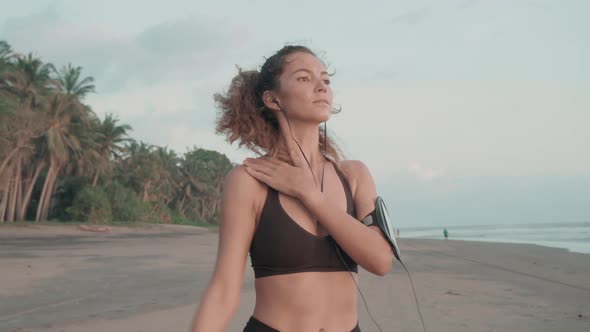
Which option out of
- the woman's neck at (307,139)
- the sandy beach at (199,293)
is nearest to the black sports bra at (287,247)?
the woman's neck at (307,139)

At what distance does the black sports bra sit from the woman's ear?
1.20 feet

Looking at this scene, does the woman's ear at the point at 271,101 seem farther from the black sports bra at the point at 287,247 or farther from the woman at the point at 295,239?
the black sports bra at the point at 287,247

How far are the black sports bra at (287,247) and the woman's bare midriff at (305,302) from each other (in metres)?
0.03

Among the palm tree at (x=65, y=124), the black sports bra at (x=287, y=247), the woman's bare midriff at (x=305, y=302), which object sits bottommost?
the woman's bare midriff at (x=305, y=302)

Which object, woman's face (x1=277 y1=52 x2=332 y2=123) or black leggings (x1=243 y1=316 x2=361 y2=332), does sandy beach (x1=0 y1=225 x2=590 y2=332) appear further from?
woman's face (x1=277 y1=52 x2=332 y2=123)

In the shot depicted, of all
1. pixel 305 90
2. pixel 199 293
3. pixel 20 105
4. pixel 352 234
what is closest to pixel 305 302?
pixel 352 234

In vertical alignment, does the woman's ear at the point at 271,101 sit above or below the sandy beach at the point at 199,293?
above

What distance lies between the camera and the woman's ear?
6.82 feet

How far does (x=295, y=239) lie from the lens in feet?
5.96

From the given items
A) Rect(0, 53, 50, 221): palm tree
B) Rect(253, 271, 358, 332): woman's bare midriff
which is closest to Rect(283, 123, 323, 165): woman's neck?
Rect(253, 271, 358, 332): woman's bare midriff

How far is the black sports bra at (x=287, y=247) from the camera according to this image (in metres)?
1.82

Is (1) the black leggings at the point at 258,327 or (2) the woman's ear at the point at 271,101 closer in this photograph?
(1) the black leggings at the point at 258,327

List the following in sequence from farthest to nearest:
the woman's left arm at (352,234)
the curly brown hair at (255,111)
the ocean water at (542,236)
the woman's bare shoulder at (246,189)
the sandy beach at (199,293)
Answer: the ocean water at (542,236) → the sandy beach at (199,293) → the curly brown hair at (255,111) → the woman's bare shoulder at (246,189) → the woman's left arm at (352,234)

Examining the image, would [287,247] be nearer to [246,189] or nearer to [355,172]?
[246,189]
